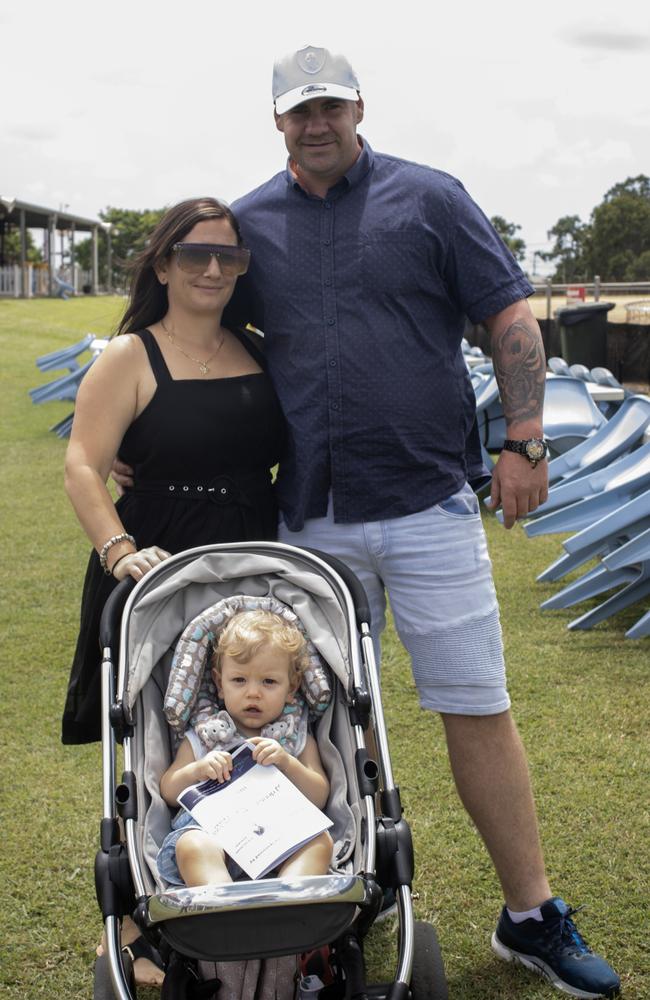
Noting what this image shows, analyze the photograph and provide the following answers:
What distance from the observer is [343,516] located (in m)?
3.39

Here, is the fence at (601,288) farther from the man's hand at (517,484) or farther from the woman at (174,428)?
the woman at (174,428)

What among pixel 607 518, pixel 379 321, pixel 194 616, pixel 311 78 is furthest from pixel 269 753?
pixel 607 518

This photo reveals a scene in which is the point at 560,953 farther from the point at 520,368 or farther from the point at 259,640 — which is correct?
the point at 520,368

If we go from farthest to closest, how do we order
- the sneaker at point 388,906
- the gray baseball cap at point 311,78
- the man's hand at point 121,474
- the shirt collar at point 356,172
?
the sneaker at point 388,906 < the man's hand at point 121,474 < the shirt collar at point 356,172 < the gray baseball cap at point 311,78

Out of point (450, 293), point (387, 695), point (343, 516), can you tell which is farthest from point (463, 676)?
point (387, 695)

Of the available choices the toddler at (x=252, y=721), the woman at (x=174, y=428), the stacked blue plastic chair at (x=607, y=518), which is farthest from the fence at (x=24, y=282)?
the toddler at (x=252, y=721)

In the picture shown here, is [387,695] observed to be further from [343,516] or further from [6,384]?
[6,384]

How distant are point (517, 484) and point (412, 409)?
1.20 feet

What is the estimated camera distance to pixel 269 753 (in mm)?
2912

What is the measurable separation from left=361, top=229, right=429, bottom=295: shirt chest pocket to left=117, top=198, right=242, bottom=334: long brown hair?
15.9 inches

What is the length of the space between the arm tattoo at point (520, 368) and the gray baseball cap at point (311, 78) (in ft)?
2.51

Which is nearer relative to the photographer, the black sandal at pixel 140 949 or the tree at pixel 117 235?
the black sandal at pixel 140 949

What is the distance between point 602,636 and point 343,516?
3427 millimetres

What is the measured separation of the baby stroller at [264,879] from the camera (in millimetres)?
2498
